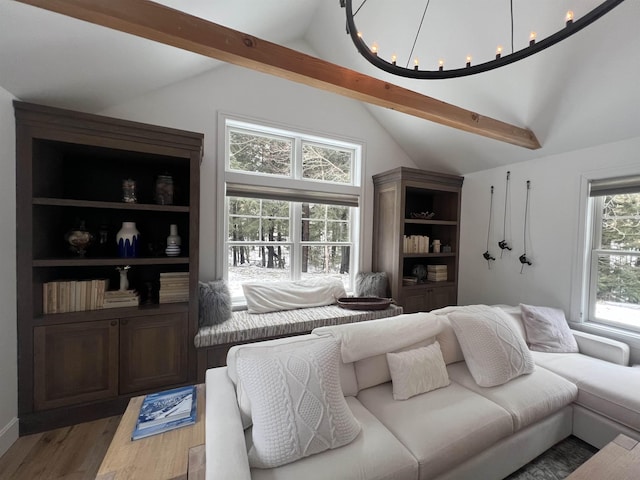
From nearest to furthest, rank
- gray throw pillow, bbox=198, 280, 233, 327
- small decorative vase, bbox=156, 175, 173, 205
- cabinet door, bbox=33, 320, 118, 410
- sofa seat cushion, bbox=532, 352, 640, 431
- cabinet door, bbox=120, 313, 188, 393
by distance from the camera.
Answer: sofa seat cushion, bbox=532, 352, 640, 431
cabinet door, bbox=33, 320, 118, 410
cabinet door, bbox=120, 313, 188, 393
small decorative vase, bbox=156, 175, 173, 205
gray throw pillow, bbox=198, 280, 233, 327

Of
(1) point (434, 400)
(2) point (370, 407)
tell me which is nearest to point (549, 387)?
(1) point (434, 400)

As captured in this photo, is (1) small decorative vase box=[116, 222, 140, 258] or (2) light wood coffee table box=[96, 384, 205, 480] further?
(1) small decorative vase box=[116, 222, 140, 258]

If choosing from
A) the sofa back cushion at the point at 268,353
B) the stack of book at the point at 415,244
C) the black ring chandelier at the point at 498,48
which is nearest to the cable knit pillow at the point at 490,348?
the sofa back cushion at the point at 268,353

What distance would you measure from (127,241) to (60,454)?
1436 millimetres

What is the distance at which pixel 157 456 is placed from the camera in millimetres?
1028

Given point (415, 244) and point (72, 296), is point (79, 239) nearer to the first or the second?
point (72, 296)

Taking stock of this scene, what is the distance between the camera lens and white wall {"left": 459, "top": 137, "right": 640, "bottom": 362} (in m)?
2.58

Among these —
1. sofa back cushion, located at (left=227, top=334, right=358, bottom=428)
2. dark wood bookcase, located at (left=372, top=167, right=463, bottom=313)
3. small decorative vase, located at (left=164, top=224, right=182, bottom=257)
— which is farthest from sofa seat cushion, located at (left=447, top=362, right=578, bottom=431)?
small decorative vase, located at (left=164, top=224, right=182, bottom=257)

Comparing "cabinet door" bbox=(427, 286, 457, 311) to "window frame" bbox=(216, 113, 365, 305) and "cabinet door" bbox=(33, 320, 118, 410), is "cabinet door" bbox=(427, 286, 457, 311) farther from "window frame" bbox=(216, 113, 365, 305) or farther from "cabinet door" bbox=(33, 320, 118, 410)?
"cabinet door" bbox=(33, 320, 118, 410)

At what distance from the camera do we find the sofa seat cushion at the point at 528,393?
1.58m

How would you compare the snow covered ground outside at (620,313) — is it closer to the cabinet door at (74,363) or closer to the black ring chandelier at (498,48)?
the black ring chandelier at (498,48)

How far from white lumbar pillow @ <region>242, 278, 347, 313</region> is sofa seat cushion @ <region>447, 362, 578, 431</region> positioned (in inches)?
60.4

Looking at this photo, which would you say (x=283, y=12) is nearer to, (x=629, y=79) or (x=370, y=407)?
(x=629, y=79)

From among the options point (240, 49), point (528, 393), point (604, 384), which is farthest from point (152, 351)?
point (604, 384)
